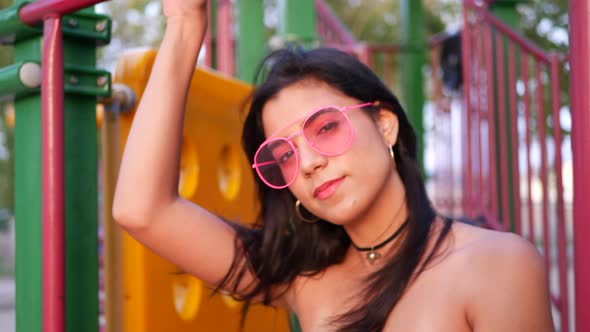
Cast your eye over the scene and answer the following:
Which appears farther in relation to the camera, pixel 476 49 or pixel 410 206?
pixel 476 49

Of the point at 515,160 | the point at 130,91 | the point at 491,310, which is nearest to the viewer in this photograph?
the point at 491,310

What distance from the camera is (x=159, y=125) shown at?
5.09ft

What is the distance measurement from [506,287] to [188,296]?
1021 millimetres

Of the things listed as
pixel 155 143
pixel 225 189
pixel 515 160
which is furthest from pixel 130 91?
pixel 515 160

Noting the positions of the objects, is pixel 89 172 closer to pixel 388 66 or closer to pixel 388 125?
pixel 388 125

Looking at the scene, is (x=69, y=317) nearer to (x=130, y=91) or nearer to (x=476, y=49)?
(x=130, y=91)

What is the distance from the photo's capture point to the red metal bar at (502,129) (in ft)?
11.8

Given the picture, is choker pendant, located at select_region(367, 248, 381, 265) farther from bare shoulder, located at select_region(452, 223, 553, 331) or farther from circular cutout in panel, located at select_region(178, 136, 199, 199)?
circular cutout in panel, located at select_region(178, 136, 199, 199)

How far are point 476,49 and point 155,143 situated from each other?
278 centimetres

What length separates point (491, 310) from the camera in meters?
1.33

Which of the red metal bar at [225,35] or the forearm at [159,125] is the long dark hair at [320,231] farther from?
the red metal bar at [225,35]

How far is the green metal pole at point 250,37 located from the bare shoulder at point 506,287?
2179mm

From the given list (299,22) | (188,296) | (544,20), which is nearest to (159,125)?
(188,296)

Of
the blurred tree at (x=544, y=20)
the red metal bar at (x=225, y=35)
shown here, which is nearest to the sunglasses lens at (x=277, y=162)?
the red metal bar at (x=225, y=35)
